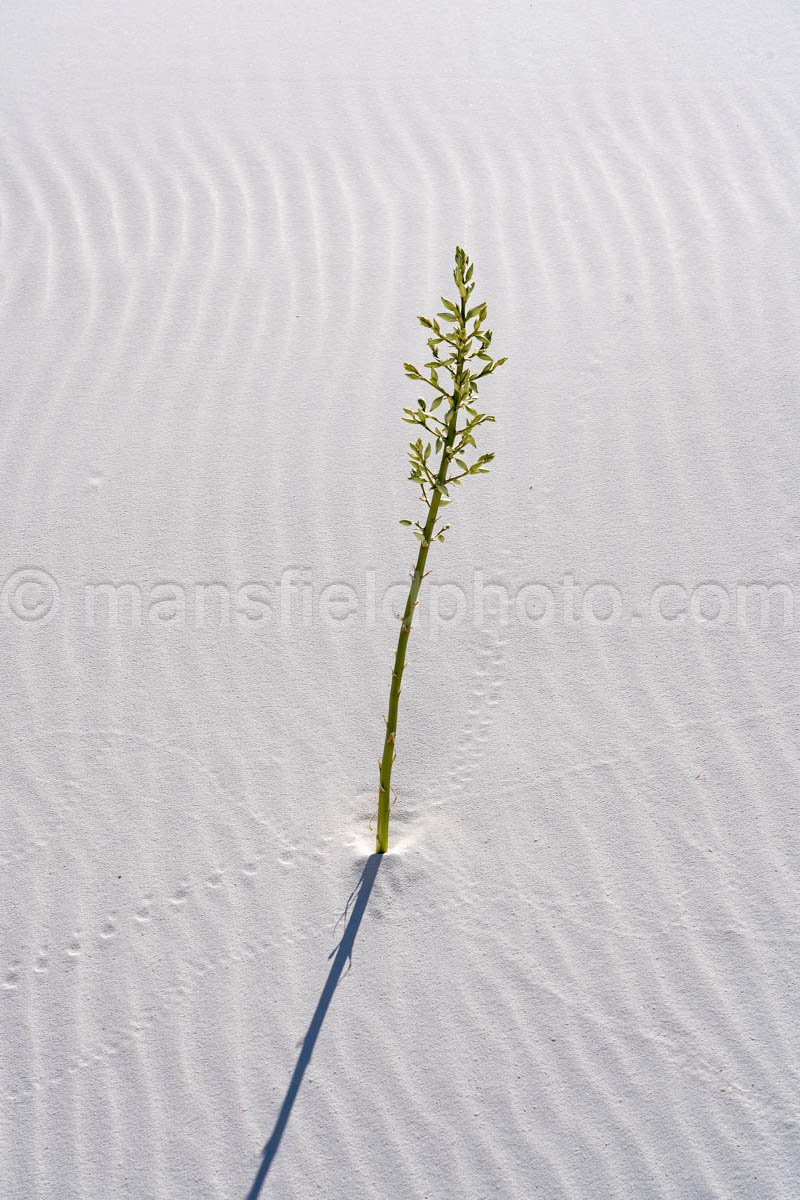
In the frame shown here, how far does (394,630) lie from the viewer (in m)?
4.00

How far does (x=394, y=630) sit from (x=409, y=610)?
1215 mm

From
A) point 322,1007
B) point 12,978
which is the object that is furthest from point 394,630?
point 12,978

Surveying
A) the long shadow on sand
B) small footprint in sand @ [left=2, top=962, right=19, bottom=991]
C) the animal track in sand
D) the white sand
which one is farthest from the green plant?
small footprint in sand @ [left=2, top=962, right=19, bottom=991]

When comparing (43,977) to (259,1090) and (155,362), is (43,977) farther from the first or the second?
(155,362)

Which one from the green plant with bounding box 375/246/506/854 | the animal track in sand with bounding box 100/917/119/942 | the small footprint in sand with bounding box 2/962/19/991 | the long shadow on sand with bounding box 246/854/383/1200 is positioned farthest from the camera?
the animal track in sand with bounding box 100/917/119/942

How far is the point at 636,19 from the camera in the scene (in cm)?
650

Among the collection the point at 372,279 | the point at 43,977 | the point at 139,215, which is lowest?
the point at 43,977

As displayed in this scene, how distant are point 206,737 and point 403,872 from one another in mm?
825

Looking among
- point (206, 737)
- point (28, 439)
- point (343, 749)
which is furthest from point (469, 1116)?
point (28, 439)

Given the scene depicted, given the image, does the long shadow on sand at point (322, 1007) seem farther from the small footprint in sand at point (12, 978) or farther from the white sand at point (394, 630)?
the small footprint in sand at point (12, 978)

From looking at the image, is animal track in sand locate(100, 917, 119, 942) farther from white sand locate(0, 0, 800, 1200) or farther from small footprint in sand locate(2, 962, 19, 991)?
small footprint in sand locate(2, 962, 19, 991)

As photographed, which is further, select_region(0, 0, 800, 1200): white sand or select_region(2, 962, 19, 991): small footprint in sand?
select_region(2, 962, 19, 991): small footprint in sand

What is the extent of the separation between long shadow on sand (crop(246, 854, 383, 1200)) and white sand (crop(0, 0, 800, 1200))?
0.06 ft

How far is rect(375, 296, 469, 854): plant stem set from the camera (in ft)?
8.41
